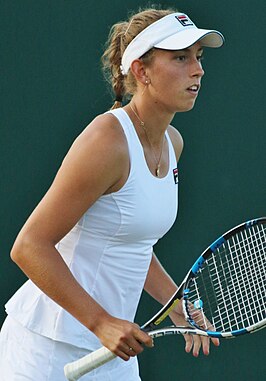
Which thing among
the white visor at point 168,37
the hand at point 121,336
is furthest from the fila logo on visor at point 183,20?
the hand at point 121,336

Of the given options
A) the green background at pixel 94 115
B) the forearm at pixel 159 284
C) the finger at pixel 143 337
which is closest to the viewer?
the finger at pixel 143 337

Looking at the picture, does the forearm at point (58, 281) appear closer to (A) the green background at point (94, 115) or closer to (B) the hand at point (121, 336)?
(B) the hand at point (121, 336)

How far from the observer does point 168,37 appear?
249 cm

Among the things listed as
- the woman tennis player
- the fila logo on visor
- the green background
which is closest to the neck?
the woman tennis player

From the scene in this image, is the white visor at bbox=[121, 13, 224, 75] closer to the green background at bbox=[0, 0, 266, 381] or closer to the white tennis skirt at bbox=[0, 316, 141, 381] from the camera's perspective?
the white tennis skirt at bbox=[0, 316, 141, 381]

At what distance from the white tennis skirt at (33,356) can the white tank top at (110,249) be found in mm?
25

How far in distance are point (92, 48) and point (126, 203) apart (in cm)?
126

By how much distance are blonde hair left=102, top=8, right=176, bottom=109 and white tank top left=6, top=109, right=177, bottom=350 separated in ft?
0.52

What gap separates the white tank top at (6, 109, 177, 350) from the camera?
2363 mm

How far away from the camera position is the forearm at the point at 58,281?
2.25m

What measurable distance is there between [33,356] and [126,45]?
803mm

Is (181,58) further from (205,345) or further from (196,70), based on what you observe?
(205,345)

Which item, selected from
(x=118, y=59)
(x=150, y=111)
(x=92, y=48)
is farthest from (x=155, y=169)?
(x=92, y=48)

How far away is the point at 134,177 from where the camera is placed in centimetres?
237
